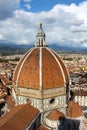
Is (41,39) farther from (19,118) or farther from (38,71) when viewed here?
(19,118)

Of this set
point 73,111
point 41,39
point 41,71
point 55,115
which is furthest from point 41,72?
point 73,111

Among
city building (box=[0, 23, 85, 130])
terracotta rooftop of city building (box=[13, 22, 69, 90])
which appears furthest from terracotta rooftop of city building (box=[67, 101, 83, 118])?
terracotta rooftop of city building (box=[13, 22, 69, 90])

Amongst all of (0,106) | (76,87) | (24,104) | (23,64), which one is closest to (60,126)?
(24,104)

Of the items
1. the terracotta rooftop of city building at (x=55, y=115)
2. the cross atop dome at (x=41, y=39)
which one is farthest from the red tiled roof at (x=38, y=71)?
the terracotta rooftop of city building at (x=55, y=115)

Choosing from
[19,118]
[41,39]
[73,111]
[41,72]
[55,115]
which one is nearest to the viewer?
[19,118]

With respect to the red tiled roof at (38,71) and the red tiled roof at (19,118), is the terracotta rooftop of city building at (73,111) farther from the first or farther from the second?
the red tiled roof at (19,118)

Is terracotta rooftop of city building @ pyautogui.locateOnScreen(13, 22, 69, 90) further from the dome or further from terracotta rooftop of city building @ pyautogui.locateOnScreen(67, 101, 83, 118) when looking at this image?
terracotta rooftop of city building @ pyautogui.locateOnScreen(67, 101, 83, 118)

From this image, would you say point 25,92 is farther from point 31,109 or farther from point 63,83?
point 63,83
